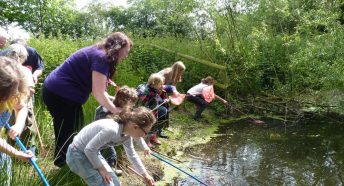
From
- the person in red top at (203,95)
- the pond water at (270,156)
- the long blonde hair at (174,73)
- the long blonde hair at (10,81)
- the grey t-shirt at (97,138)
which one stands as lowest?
the pond water at (270,156)

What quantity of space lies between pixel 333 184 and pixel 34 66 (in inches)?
160

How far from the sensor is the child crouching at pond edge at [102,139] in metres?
2.83

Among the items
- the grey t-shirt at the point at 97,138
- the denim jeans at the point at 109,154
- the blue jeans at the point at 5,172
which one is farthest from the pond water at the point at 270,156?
the blue jeans at the point at 5,172

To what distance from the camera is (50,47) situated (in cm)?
762

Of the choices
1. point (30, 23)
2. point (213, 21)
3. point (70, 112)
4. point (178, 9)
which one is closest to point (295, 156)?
point (70, 112)

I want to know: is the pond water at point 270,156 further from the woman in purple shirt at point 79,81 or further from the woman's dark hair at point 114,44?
the woman's dark hair at point 114,44

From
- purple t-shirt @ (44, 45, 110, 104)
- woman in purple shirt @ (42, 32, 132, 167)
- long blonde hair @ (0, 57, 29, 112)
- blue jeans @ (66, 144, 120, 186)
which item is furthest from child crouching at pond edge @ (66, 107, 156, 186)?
long blonde hair @ (0, 57, 29, 112)

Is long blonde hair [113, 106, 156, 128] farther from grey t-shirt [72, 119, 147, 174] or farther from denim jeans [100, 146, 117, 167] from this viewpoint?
denim jeans [100, 146, 117, 167]

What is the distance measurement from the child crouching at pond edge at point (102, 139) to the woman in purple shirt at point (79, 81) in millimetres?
268

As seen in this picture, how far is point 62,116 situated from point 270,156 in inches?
154

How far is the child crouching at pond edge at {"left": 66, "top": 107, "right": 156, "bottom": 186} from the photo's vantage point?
283cm

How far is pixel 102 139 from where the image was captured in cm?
284

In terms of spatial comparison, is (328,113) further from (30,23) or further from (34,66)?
(30,23)

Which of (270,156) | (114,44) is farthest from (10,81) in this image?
(270,156)
